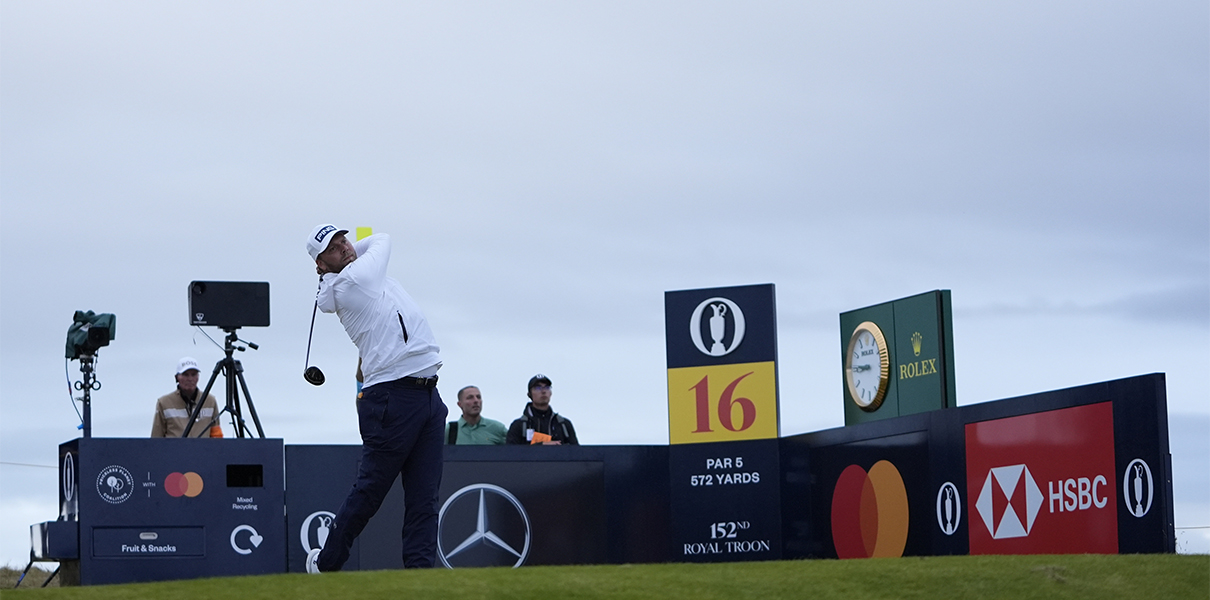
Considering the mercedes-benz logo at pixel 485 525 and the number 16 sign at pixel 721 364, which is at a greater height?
the number 16 sign at pixel 721 364

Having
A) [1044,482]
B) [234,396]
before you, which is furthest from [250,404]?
[1044,482]

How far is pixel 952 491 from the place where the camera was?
10867mm

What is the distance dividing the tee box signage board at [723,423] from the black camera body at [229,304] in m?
3.45

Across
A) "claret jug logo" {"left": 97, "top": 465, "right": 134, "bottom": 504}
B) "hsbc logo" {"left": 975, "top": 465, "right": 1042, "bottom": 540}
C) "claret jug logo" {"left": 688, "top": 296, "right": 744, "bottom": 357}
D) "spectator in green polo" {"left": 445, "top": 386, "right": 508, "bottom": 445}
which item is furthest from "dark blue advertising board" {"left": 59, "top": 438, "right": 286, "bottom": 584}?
"hsbc logo" {"left": 975, "top": 465, "right": 1042, "bottom": 540}

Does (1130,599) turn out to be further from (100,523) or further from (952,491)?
(100,523)

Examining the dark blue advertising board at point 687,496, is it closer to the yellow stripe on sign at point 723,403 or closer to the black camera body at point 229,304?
the yellow stripe on sign at point 723,403

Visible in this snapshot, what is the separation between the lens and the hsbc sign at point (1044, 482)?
950 centimetres

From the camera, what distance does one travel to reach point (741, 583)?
6.63m

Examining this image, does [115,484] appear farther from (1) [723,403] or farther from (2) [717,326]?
(2) [717,326]

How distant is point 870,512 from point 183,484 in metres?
4.99

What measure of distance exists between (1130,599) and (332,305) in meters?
3.98

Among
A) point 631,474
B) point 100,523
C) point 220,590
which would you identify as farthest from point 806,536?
point 220,590

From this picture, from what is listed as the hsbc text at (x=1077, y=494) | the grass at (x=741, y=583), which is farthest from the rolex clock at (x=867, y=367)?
the grass at (x=741, y=583)

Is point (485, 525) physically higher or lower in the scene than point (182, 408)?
lower
